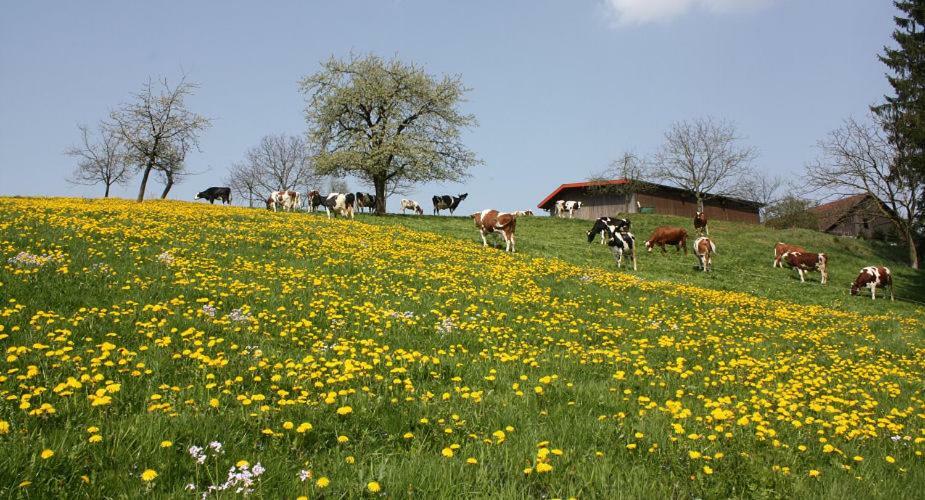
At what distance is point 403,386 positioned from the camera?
238 inches

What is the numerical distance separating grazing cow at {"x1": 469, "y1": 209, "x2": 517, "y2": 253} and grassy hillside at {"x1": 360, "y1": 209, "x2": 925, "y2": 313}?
33.1 inches

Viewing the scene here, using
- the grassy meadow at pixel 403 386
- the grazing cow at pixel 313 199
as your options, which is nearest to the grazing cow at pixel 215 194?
the grazing cow at pixel 313 199

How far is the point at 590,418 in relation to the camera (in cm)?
530

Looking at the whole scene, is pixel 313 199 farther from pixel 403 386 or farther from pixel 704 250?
pixel 403 386

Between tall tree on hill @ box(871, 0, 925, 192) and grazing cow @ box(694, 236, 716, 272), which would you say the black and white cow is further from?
tall tree on hill @ box(871, 0, 925, 192)

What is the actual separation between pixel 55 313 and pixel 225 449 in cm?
510

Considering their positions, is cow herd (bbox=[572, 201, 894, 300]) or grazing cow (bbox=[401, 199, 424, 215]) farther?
grazing cow (bbox=[401, 199, 424, 215])

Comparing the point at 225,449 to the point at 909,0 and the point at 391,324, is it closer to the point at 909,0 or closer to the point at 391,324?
the point at 391,324

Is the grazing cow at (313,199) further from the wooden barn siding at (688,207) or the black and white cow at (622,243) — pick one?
the wooden barn siding at (688,207)

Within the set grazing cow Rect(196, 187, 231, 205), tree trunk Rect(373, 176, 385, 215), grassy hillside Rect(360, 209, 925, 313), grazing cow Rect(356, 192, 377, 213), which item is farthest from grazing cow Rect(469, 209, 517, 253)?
grazing cow Rect(196, 187, 231, 205)

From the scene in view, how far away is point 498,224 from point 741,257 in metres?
17.8

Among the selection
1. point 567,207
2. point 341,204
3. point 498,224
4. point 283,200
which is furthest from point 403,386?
point 567,207

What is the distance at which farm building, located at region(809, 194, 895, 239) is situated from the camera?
41.8 metres

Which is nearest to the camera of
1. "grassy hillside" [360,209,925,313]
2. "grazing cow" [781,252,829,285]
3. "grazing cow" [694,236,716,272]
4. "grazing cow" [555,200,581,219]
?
"grassy hillside" [360,209,925,313]
